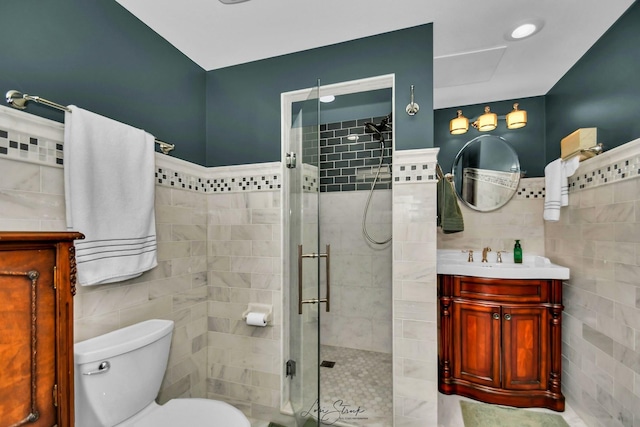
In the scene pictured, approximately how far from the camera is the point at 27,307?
2.52ft

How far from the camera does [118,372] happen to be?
4.12ft

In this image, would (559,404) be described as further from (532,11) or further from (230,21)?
(230,21)

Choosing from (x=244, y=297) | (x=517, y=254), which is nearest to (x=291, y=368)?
(x=244, y=297)

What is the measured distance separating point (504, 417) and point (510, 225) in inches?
59.9

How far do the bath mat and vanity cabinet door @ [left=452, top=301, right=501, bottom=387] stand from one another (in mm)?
159

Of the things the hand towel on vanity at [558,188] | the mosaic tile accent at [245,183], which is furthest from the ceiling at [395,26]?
the mosaic tile accent at [245,183]

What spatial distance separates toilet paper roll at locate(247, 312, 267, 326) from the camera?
1916 mm

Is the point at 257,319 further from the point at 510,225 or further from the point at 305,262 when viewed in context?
the point at 510,225

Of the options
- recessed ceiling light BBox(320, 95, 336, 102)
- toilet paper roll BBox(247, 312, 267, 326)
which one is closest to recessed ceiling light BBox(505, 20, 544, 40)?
recessed ceiling light BBox(320, 95, 336, 102)

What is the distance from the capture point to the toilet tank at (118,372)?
Result: 46.4 inches

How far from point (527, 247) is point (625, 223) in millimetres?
1025

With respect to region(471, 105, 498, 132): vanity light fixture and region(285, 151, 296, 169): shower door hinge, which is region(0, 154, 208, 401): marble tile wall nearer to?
region(285, 151, 296, 169): shower door hinge

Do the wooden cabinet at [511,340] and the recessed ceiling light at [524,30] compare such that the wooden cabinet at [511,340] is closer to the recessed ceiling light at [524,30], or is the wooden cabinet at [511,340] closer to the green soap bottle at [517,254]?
the green soap bottle at [517,254]

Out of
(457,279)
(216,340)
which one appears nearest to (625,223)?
(457,279)
